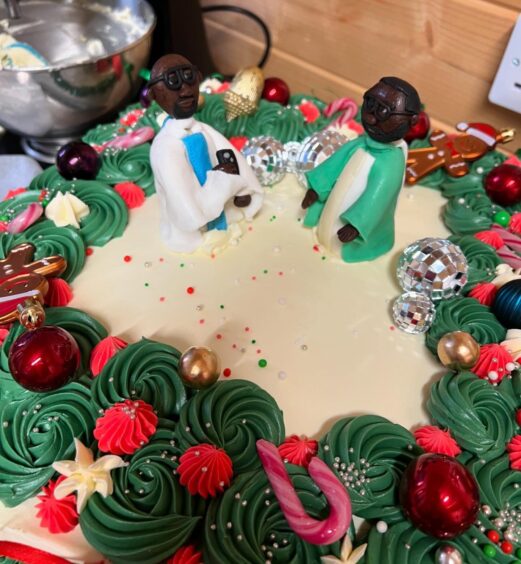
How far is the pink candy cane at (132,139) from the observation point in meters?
1.46

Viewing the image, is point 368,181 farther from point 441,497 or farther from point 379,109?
point 441,497

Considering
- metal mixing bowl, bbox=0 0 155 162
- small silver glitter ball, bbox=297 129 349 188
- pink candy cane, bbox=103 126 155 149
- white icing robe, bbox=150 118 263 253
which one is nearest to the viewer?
white icing robe, bbox=150 118 263 253

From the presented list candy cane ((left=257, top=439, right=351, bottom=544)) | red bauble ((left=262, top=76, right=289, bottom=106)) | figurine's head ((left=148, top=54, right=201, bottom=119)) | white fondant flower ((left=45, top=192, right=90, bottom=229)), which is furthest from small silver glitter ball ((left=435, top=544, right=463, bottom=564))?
red bauble ((left=262, top=76, right=289, bottom=106))

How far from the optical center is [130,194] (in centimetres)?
135

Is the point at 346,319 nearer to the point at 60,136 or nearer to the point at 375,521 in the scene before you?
the point at 375,521

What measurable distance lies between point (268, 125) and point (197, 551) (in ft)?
3.65

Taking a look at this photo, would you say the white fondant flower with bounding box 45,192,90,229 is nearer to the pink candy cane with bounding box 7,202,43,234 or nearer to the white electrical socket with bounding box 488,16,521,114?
the pink candy cane with bounding box 7,202,43,234

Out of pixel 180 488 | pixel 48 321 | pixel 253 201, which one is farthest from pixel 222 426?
pixel 253 201

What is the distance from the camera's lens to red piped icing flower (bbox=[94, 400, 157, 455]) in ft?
2.93

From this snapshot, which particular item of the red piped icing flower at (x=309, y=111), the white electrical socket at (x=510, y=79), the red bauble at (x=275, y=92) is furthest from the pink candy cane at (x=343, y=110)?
the white electrical socket at (x=510, y=79)

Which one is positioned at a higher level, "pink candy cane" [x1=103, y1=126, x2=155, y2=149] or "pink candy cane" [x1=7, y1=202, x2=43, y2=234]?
"pink candy cane" [x1=103, y1=126, x2=155, y2=149]

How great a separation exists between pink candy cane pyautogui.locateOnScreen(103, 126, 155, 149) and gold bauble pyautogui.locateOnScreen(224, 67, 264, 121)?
23cm

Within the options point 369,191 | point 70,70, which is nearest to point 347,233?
point 369,191

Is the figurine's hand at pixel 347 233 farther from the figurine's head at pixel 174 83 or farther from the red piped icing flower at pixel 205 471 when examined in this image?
the red piped icing flower at pixel 205 471
